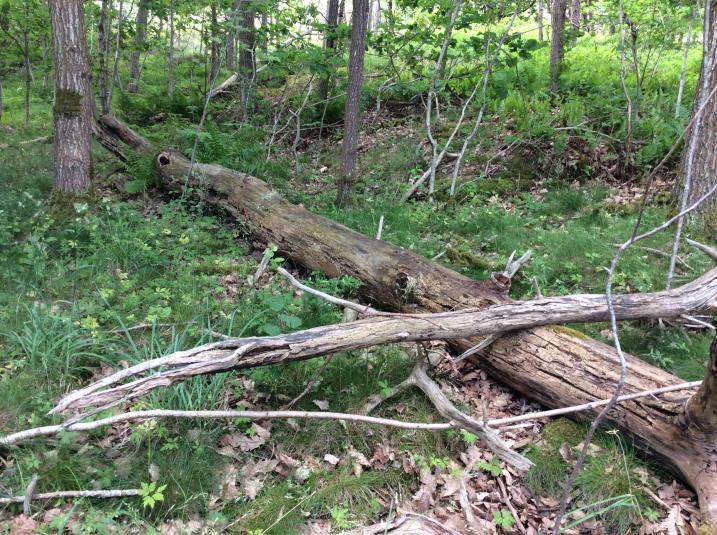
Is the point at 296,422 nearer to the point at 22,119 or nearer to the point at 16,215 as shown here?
the point at 16,215

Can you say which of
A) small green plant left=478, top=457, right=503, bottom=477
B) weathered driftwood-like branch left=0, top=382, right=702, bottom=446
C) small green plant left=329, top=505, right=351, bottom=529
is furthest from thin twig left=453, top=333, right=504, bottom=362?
small green plant left=329, top=505, right=351, bottom=529

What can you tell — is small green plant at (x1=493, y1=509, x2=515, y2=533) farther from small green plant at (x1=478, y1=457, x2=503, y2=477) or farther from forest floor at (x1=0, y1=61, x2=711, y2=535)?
small green plant at (x1=478, y1=457, x2=503, y2=477)

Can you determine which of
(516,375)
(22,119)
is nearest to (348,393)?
(516,375)

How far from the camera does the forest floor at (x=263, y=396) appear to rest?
8.70ft

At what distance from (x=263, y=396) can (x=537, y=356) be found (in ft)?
6.53

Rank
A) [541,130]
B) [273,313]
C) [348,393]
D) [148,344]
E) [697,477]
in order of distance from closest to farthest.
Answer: [697,477]
[348,393]
[148,344]
[273,313]
[541,130]

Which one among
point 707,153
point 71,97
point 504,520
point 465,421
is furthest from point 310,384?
point 707,153

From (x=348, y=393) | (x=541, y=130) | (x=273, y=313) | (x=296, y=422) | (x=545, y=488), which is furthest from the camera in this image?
(x=541, y=130)

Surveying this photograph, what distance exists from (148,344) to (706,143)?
6.14 meters

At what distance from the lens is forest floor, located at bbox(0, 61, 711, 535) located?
265 centimetres

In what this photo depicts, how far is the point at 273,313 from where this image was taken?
393cm

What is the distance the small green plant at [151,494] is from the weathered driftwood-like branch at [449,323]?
0.67 m

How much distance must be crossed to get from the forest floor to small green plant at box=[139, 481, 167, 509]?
0.07 meters

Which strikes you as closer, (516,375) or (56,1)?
(516,375)
